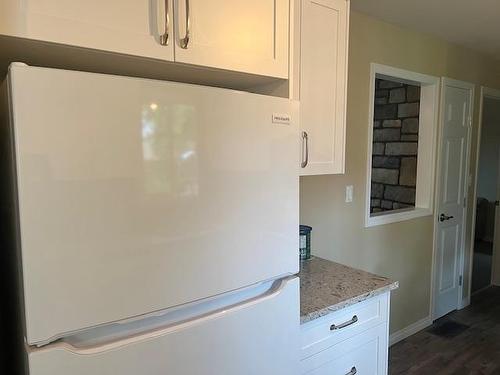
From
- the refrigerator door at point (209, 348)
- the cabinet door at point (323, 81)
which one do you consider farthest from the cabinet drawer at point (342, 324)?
the cabinet door at point (323, 81)

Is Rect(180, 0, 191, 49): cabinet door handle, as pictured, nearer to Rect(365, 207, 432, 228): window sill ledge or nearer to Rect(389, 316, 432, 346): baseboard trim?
Rect(365, 207, 432, 228): window sill ledge

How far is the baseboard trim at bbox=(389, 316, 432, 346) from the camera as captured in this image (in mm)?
2986

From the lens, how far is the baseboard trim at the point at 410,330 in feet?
9.80

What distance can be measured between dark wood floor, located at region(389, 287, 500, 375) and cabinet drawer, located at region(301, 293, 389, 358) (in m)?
1.20

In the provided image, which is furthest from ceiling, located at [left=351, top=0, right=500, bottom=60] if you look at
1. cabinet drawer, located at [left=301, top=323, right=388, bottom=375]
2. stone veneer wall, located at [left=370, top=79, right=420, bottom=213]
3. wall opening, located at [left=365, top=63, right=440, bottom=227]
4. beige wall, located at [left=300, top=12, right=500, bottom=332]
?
cabinet drawer, located at [left=301, top=323, right=388, bottom=375]

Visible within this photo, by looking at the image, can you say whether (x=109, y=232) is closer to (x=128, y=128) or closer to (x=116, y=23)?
(x=128, y=128)

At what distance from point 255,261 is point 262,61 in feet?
2.16

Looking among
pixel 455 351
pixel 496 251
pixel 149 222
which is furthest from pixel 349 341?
pixel 496 251

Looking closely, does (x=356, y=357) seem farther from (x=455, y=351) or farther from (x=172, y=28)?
(x=455, y=351)

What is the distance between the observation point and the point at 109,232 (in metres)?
0.86

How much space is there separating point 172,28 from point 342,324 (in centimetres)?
129

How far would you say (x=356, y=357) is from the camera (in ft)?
5.40

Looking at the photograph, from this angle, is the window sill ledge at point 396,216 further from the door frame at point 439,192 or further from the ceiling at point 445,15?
the ceiling at point 445,15

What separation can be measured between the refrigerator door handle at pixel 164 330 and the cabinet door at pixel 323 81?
0.64 metres
